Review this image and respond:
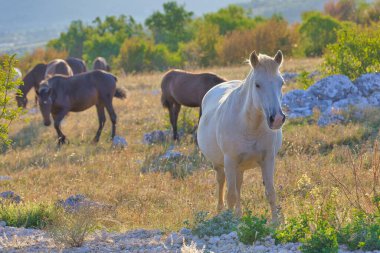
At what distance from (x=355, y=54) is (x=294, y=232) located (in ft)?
34.5

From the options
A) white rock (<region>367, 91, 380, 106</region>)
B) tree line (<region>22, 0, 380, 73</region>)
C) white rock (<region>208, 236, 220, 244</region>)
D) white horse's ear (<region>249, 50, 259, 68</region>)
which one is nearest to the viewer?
white rock (<region>208, 236, 220, 244</region>)

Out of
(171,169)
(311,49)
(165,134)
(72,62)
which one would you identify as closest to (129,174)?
(171,169)

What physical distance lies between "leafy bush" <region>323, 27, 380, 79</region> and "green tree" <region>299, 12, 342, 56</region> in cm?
1650

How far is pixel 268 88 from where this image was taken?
261 inches

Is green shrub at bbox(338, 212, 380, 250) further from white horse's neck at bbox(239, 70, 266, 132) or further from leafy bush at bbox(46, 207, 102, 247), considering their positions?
leafy bush at bbox(46, 207, 102, 247)

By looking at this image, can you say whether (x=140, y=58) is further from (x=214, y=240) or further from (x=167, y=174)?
(x=214, y=240)

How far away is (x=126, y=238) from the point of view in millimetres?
6703

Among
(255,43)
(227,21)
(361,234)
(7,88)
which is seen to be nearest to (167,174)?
(7,88)


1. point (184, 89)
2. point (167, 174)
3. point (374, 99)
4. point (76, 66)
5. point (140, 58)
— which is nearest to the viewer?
point (167, 174)

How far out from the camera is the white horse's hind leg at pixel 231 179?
738 centimetres

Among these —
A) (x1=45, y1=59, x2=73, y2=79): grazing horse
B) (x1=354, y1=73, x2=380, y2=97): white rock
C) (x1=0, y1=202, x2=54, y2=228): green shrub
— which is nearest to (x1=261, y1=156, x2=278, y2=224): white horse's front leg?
(x1=0, y1=202, x2=54, y2=228): green shrub

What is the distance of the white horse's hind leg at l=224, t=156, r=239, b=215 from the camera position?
738 cm

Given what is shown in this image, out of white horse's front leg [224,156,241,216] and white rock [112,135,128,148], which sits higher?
white horse's front leg [224,156,241,216]

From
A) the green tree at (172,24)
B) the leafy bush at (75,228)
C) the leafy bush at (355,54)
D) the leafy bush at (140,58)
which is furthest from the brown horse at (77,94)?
the green tree at (172,24)
